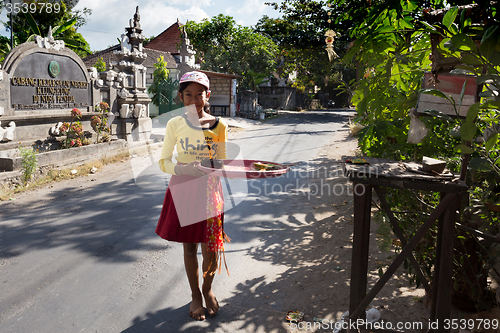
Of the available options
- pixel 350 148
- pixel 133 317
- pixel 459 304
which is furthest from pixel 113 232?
pixel 350 148

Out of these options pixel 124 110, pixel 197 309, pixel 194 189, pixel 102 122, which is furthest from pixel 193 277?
pixel 124 110

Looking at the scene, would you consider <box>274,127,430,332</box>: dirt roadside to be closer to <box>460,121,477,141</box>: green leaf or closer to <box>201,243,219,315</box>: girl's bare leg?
<box>201,243,219,315</box>: girl's bare leg

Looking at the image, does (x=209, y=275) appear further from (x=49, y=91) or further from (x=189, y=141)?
(x=49, y=91)

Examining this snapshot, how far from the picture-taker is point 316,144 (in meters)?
13.9

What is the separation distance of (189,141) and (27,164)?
5788 mm

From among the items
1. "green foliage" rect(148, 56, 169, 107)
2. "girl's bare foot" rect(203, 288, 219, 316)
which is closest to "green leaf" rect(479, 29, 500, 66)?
"girl's bare foot" rect(203, 288, 219, 316)

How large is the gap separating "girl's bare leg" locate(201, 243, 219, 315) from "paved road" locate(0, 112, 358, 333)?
0.34ft

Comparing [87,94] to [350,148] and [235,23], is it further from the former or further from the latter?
[235,23]

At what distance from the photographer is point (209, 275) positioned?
313 centimetres

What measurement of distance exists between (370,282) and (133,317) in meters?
2.30

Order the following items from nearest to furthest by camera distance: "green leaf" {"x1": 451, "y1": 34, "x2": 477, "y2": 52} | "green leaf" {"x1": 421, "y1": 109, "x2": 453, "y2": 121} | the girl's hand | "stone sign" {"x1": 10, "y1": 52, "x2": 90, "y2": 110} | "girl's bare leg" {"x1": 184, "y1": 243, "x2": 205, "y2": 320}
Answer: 1. "green leaf" {"x1": 451, "y1": 34, "x2": 477, "y2": 52}
2. "green leaf" {"x1": 421, "y1": 109, "x2": 453, "y2": 121}
3. the girl's hand
4. "girl's bare leg" {"x1": 184, "y1": 243, "x2": 205, "y2": 320}
5. "stone sign" {"x1": 10, "y1": 52, "x2": 90, "y2": 110}

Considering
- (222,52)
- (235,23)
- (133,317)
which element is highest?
(235,23)

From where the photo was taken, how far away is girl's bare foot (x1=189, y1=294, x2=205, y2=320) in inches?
120

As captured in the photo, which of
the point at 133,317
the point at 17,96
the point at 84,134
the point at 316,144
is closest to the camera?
the point at 133,317
